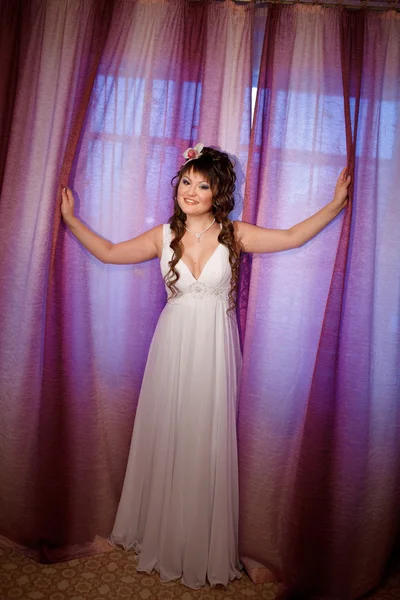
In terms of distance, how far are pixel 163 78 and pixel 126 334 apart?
134 cm

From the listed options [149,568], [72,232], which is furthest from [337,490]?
[72,232]

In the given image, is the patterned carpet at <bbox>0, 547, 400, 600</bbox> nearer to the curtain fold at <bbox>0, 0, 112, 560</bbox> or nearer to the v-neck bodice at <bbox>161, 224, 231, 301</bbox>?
the curtain fold at <bbox>0, 0, 112, 560</bbox>

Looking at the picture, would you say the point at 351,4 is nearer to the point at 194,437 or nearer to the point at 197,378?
the point at 197,378

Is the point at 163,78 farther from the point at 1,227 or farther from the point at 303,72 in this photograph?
the point at 1,227

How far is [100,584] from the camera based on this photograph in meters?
2.37

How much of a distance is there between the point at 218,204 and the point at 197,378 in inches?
33.8

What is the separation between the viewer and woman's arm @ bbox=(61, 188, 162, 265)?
8.33 feet

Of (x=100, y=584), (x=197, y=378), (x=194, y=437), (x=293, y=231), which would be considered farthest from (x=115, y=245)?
(x=100, y=584)

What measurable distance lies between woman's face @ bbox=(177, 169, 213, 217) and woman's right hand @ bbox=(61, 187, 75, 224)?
55 centimetres

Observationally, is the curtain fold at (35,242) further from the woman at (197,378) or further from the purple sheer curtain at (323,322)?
the purple sheer curtain at (323,322)

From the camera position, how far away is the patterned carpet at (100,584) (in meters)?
2.30

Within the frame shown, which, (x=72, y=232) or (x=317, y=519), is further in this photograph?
(x=72, y=232)

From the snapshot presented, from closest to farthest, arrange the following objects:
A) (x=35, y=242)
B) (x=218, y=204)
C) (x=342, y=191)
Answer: (x=342, y=191), (x=218, y=204), (x=35, y=242)

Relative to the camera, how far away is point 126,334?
8.89 feet
